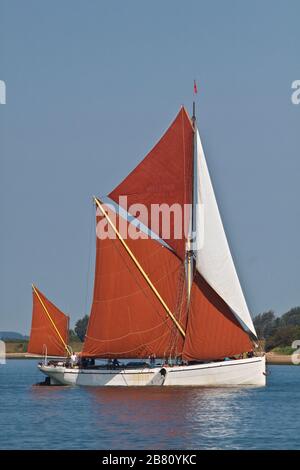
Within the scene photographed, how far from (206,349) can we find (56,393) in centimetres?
1110

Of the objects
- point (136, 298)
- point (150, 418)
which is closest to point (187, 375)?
point (136, 298)

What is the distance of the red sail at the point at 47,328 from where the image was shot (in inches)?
3755

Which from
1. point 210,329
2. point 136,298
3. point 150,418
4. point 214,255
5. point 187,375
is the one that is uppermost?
point 214,255

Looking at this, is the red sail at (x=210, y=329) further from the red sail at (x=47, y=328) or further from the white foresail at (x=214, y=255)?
the red sail at (x=47, y=328)

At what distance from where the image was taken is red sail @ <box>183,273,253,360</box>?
80812 mm

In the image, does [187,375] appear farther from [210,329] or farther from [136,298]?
[136,298]

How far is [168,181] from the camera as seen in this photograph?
83188 millimetres

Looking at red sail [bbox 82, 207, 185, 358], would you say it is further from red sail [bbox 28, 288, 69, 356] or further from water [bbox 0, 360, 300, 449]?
red sail [bbox 28, 288, 69, 356]

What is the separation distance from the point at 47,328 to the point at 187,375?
18.1 m

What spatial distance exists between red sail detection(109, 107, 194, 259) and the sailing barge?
72 millimetres

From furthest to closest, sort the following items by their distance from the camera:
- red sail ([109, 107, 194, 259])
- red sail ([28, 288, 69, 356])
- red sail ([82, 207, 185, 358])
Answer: red sail ([28, 288, 69, 356]) → red sail ([82, 207, 185, 358]) → red sail ([109, 107, 194, 259])

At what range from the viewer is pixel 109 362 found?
86.1 m

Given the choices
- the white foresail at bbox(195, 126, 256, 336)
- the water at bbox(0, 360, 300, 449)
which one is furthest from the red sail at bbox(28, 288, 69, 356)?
the white foresail at bbox(195, 126, 256, 336)
